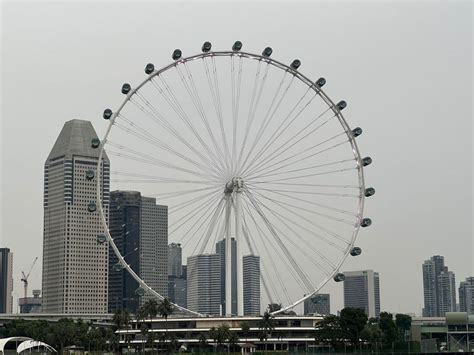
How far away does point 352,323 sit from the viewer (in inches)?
4205

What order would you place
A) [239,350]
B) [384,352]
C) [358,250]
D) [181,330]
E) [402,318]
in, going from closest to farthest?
1. [358,250]
2. [384,352]
3. [239,350]
4. [181,330]
5. [402,318]

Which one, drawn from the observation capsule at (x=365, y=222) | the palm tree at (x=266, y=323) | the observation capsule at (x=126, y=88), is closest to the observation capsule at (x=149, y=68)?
the observation capsule at (x=126, y=88)

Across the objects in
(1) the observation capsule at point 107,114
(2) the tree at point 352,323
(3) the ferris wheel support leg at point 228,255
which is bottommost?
(2) the tree at point 352,323

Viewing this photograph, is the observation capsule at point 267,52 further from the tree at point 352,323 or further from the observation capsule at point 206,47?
the tree at point 352,323

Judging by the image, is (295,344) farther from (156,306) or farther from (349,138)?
(349,138)

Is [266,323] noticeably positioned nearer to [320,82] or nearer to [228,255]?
[228,255]

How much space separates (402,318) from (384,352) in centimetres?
7660

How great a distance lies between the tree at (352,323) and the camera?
10594 centimetres

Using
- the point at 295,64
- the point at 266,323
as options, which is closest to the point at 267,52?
the point at 295,64

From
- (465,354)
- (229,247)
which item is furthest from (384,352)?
(229,247)

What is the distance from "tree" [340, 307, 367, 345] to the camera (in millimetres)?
105938

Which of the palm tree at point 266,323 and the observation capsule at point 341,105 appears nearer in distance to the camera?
the observation capsule at point 341,105

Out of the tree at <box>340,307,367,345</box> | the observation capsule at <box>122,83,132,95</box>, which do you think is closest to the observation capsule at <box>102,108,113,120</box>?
the observation capsule at <box>122,83,132,95</box>

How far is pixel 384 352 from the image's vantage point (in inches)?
3418
